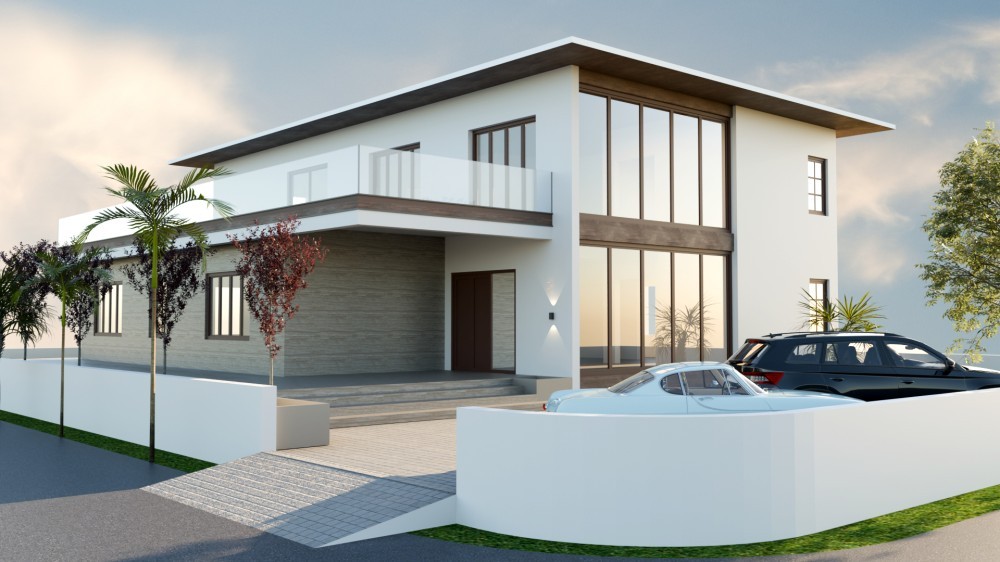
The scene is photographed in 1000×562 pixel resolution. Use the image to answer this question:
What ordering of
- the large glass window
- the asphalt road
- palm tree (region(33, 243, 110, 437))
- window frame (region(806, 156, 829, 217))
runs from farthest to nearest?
window frame (region(806, 156, 829, 217))
the large glass window
palm tree (region(33, 243, 110, 437))
the asphalt road

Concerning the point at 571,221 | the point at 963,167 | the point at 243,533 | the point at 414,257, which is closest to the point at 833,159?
the point at 963,167

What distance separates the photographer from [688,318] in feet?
64.9

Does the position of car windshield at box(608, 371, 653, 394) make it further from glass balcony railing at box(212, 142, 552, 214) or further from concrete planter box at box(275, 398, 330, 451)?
glass balcony railing at box(212, 142, 552, 214)

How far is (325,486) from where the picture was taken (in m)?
9.55

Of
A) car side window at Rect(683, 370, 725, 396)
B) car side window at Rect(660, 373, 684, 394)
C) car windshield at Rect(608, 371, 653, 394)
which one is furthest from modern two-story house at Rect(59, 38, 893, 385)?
car side window at Rect(683, 370, 725, 396)

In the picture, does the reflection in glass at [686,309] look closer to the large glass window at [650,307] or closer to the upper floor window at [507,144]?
the large glass window at [650,307]

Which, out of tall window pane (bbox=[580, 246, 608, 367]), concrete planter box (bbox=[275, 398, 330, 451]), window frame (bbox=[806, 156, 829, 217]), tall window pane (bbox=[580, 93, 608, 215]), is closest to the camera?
concrete planter box (bbox=[275, 398, 330, 451])

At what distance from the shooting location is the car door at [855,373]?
12.2m

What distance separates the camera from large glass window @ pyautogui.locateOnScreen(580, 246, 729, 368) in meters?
18.1

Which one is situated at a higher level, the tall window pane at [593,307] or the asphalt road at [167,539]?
the tall window pane at [593,307]

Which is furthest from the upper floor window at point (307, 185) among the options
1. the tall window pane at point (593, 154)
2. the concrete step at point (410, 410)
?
the tall window pane at point (593, 154)

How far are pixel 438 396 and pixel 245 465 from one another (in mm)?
5349

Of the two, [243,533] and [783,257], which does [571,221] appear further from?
[243,533]

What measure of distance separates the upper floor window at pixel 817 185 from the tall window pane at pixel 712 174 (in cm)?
369
